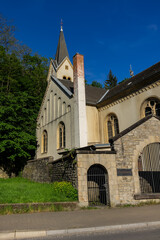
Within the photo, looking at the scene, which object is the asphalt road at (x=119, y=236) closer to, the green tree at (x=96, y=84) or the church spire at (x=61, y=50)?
the church spire at (x=61, y=50)

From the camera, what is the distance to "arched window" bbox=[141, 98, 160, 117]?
52.7 ft

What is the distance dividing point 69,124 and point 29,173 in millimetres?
7699

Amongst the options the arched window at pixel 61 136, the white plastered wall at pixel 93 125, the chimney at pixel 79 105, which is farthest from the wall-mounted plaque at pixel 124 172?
the arched window at pixel 61 136

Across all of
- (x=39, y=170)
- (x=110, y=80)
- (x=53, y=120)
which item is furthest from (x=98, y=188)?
(x=110, y=80)

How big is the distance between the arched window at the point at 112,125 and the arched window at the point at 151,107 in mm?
3556

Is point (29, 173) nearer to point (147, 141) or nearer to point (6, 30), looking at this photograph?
point (147, 141)

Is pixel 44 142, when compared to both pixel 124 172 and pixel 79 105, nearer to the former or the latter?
pixel 79 105

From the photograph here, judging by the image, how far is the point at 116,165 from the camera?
37.8 feet

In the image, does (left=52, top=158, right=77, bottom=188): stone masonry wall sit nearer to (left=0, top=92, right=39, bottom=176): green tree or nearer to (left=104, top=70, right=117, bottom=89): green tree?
(left=0, top=92, right=39, bottom=176): green tree

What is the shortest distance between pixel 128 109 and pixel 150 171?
568 centimetres

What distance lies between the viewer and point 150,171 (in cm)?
1598

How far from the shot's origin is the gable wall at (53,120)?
1951 centimetres

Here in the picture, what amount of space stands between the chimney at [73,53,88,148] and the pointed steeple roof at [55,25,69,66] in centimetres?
1273

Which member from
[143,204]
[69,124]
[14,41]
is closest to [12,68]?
[14,41]
